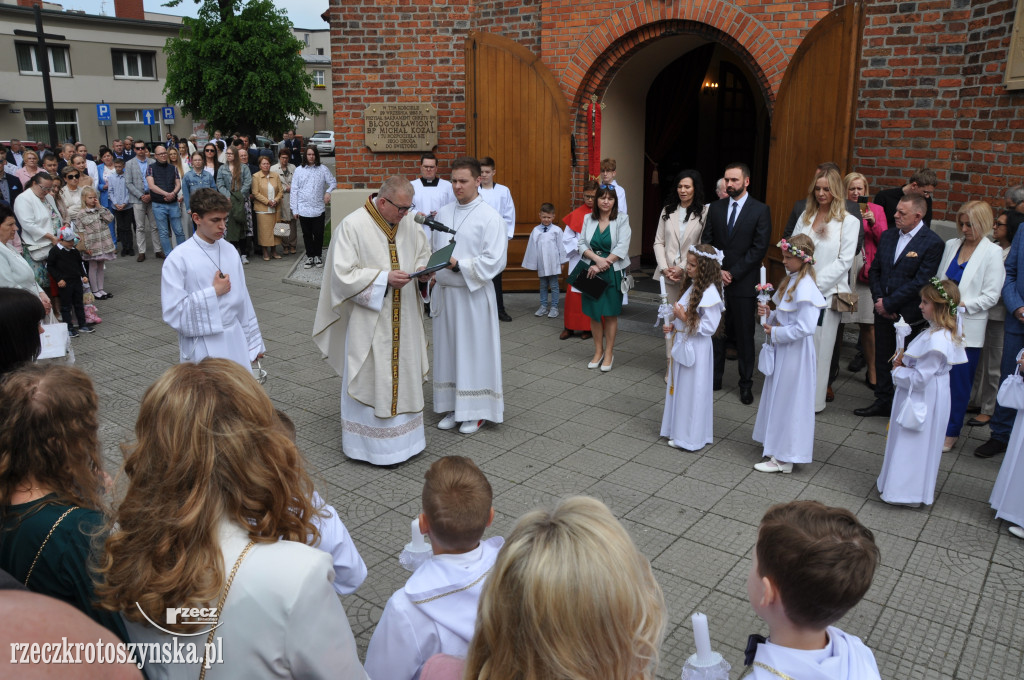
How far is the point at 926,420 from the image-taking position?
4805 millimetres

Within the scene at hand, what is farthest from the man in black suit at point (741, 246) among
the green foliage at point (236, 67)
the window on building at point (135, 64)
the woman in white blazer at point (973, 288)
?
the window on building at point (135, 64)

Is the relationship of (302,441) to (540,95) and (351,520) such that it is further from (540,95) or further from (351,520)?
(540,95)

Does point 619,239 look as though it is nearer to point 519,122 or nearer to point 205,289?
point 519,122

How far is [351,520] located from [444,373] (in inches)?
→ 76.2

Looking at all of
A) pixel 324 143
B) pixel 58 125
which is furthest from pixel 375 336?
pixel 58 125

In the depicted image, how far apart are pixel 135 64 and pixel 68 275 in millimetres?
37088

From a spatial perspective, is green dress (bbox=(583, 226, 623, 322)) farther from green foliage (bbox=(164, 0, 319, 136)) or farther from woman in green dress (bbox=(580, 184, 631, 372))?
green foliage (bbox=(164, 0, 319, 136))

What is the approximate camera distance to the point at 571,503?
1.72 metres

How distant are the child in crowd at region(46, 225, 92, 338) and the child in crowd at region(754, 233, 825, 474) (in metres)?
Answer: 7.73

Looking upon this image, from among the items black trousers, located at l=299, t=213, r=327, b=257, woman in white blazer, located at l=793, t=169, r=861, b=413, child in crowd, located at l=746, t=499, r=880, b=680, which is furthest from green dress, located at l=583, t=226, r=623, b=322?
black trousers, located at l=299, t=213, r=327, b=257

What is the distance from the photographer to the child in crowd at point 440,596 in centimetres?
232

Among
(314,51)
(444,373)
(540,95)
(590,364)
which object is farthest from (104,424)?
(314,51)

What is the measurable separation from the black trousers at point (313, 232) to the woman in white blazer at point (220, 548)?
442 inches

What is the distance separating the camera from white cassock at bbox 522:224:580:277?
31.5 feet
